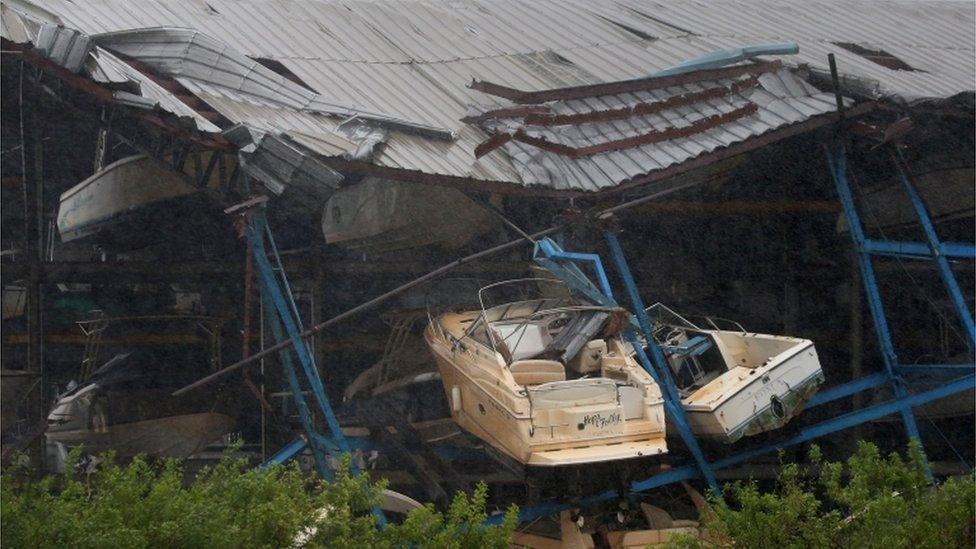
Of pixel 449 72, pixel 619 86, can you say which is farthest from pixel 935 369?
pixel 449 72

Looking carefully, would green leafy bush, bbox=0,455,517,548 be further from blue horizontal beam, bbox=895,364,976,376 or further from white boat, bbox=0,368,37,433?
blue horizontal beam, bbox=895,364,976,376

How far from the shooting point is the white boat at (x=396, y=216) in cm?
1254

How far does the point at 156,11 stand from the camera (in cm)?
1396

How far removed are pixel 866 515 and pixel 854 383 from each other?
239 inches

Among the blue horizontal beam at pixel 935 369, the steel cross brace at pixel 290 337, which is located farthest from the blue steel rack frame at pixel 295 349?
the blue horizontal beam at pixel 935 369

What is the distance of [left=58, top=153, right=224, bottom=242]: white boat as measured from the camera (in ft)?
41.8

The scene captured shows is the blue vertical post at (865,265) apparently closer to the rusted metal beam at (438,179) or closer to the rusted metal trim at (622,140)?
the rusted metal trim at (622,140)

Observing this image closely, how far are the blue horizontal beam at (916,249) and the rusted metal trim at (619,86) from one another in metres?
2.45

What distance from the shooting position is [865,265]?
44.0 feet

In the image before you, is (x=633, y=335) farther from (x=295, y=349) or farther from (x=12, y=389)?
(x=12, y=389)

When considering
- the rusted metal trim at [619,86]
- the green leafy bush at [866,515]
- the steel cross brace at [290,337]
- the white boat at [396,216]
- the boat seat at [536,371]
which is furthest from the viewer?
the rusted metal trim at [619,86]

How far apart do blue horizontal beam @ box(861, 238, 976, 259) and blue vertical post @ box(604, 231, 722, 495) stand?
2.99 meters

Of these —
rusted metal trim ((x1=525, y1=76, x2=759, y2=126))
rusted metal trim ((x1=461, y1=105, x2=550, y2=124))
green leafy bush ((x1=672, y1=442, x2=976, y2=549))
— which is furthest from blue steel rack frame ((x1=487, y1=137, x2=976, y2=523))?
green leafy bush ((x1=672, y1=442, x2=976, y2=549))

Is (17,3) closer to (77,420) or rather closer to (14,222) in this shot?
(77,420)
